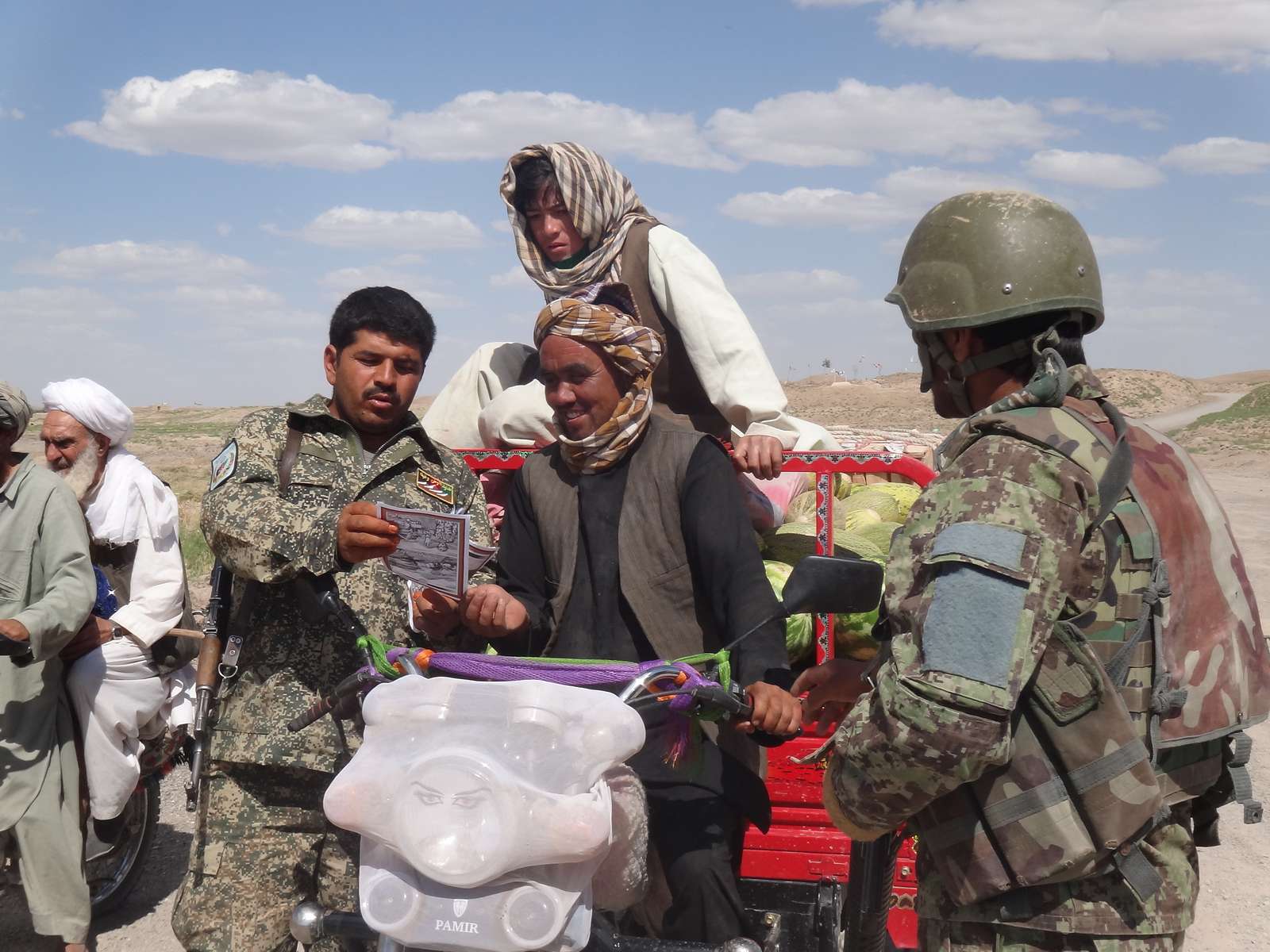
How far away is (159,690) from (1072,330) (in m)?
3.99

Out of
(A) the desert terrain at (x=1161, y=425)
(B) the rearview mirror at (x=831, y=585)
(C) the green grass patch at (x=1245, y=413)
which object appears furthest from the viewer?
(C) the green grass patch at (x=1245, y=413)

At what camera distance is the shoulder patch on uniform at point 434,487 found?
11.4 ft

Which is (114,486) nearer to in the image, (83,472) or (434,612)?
(83,472)

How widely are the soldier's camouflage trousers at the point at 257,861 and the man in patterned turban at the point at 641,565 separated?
0.72 m

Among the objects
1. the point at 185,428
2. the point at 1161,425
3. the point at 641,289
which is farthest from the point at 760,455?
the point at 185,428

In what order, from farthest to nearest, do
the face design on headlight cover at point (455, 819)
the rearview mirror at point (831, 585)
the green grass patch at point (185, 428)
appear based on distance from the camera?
the green grass patch at point (185, 428), the rearview mirror at point (831, 585), the face design on headlight cover at point (455, 819)

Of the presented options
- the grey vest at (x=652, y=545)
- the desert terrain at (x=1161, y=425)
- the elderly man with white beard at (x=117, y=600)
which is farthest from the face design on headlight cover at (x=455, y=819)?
the desert terrain at (x=1161, y=425)

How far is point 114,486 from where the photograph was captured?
508cm

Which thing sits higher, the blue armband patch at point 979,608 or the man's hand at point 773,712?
the blue armband patch at point 979,608

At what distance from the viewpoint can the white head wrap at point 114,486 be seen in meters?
5.02

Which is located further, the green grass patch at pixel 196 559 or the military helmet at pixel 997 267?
the green grass patch at pixel 196 559

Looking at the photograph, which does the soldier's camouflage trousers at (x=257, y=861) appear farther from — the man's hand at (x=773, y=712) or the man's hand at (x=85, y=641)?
the man's hand at (x=85, y=641)

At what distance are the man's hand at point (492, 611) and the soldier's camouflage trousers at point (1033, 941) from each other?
1211 mm

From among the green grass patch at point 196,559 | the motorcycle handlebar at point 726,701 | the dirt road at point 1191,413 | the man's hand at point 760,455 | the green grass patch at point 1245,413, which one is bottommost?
the dirt road at point 1191,413
